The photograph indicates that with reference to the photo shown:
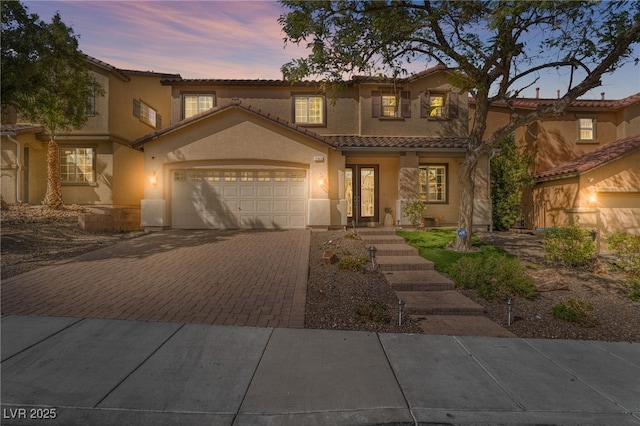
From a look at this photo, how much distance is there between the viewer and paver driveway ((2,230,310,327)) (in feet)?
18.4

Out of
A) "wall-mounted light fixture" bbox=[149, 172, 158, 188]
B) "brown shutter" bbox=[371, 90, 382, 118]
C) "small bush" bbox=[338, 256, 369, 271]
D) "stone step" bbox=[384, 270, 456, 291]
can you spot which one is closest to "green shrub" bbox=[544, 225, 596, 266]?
"stone step" bbox=[384, 270, 456, 291]

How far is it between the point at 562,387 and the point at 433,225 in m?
12.5

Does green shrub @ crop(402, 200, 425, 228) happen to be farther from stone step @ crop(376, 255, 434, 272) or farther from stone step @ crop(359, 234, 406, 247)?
stone step @ crop(376, 255, 434, 272)

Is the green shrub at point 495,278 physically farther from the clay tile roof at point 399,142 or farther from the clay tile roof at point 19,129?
the clay tile roof at point 19,129

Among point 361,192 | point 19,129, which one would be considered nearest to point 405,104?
point 361,192

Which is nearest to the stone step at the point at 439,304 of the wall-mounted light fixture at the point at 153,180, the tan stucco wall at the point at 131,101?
the wall-mounted light fixture at the point at 153,180

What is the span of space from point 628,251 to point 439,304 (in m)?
5.73

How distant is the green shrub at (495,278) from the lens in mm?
7171

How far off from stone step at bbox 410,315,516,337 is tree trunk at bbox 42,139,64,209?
15.9 m

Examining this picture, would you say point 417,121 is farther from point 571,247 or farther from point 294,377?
point 294,377

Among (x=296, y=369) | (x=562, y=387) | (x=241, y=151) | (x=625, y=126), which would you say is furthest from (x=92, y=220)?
(x=625, y=126)

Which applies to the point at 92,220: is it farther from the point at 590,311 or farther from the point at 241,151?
the point at 590,311

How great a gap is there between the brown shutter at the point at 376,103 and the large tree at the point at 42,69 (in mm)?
11539

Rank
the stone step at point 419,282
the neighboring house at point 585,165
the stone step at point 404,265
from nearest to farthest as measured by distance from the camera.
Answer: the stone step at point 419,282
the stone step at point 404,265
the neighboring house at point 585,165
